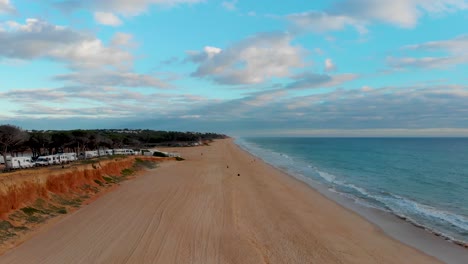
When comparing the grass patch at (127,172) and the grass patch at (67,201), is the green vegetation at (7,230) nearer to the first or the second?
the grass patch at (67,201)

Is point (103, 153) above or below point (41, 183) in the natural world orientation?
below

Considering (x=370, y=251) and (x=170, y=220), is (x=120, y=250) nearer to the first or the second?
(x=170, y=220)

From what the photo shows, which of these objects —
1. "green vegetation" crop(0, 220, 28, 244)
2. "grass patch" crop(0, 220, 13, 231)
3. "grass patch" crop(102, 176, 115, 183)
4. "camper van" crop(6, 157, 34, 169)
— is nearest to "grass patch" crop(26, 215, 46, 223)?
"green vegetation" crop(0, 220, 28, 244)

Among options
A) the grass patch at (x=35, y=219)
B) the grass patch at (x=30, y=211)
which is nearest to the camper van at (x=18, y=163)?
the grass patch at (x=30, y=211)

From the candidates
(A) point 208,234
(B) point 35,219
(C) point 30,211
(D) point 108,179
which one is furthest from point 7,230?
(D) point 108,179

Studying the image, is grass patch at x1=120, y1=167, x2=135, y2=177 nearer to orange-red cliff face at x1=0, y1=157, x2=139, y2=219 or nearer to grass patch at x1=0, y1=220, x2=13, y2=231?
orange-red cliff face at x1=0, y1=157, x2=139, y2=219

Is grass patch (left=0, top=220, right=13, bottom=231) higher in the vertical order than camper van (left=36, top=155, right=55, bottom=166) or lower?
lower

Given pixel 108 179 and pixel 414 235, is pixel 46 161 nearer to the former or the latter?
pixel 108 179
